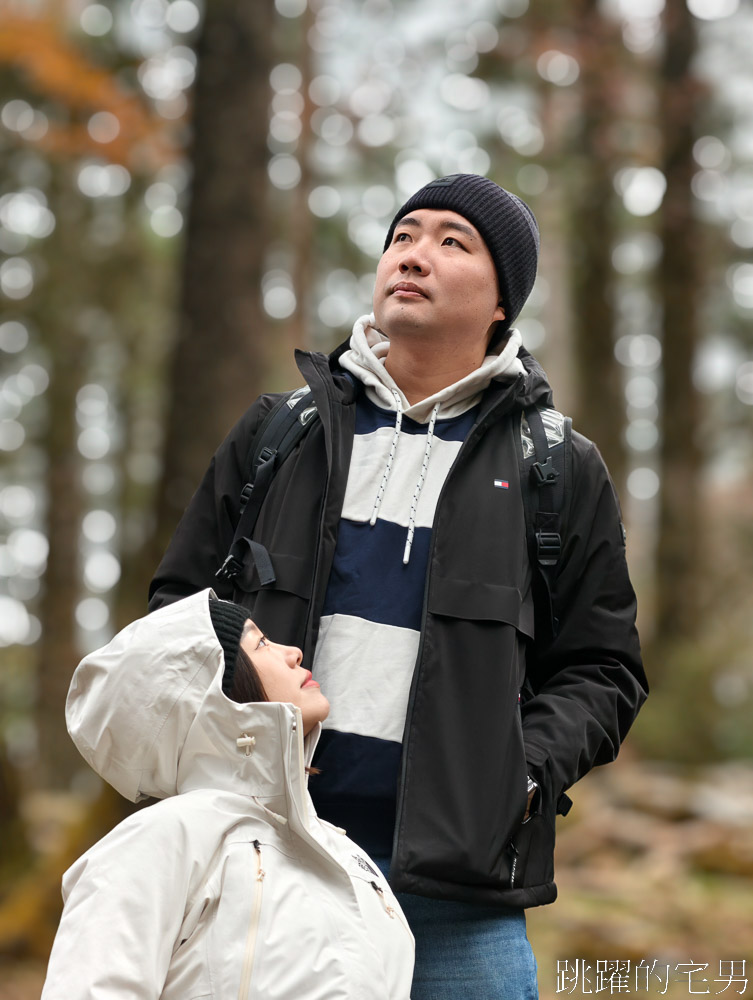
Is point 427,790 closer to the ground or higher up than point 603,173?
closer to the ground

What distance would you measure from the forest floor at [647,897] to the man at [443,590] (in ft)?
14.0

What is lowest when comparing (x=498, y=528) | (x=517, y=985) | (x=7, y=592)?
(x=7, y=592)

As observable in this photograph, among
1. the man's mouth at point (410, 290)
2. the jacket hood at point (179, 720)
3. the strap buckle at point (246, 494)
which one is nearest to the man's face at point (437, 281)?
the man's mouth at point (410, 290)

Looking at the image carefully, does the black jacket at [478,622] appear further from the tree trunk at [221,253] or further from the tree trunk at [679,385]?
the tree trunk at [679,385]

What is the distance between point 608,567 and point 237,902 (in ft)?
4.19

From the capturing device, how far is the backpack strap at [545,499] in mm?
2793

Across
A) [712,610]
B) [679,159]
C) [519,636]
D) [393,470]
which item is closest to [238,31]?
Result: [393,470]

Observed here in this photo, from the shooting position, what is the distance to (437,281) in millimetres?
2961

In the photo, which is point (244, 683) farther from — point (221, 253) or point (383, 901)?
point (221, 253)

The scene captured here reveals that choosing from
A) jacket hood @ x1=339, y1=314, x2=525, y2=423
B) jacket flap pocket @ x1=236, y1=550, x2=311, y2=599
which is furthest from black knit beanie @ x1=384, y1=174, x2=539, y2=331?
jacket flap pocket @ x1=236, y1=550, x2=311, y2=599

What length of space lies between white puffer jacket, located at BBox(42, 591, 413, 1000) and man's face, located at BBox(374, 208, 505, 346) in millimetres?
983

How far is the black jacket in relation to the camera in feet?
8.24

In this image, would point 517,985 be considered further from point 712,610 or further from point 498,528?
point 712,610

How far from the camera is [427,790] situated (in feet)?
8.20
